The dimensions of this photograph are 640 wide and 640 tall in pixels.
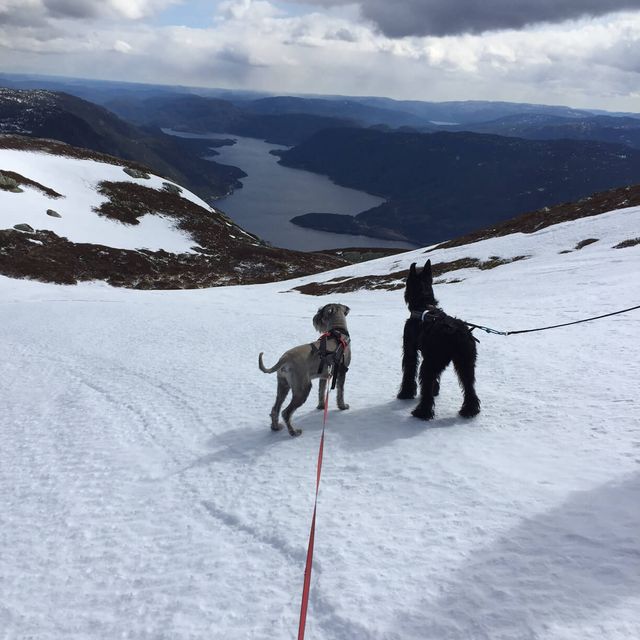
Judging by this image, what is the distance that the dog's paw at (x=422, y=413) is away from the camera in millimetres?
7504

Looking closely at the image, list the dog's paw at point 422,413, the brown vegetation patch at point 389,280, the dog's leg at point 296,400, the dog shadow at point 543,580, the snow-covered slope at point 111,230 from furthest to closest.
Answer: the snow-covered slope at point 111,230, the brown vegetation patch at point 389,280, the dog's paw at point 422,413, the dog's leg at point 296,400, the dog shadow at point 543,580

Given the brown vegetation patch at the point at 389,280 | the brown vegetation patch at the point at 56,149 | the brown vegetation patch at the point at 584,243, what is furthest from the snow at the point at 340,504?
the brown vegetation patch at the point at 56,149

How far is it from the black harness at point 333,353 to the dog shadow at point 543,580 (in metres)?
3.67

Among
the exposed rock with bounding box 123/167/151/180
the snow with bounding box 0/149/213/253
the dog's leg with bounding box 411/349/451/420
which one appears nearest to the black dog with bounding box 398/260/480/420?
the dog's leg with bounding box 411/349/451/420

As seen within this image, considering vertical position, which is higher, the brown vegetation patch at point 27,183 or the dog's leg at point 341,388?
the brown vegetation patch at point 27,183

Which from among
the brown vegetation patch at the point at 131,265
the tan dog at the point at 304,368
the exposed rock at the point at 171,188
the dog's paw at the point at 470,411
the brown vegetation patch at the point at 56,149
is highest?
the brown vegetation patch at the point at 56,149

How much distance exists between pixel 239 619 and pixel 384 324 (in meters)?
13.0

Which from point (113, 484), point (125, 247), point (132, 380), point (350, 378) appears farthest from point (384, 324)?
point (125, 247)

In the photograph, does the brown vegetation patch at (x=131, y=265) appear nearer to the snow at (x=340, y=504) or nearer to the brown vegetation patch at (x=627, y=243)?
the snow at (x=340, y=504)

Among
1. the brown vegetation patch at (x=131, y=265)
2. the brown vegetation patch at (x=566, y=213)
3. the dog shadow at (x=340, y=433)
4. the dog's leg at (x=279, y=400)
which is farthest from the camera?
the brown vegetation patch at (x=131, y=265)

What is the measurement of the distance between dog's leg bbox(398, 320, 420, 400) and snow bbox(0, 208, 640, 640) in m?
0.34

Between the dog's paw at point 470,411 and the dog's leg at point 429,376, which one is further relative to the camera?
the dog's paw at point 470,411

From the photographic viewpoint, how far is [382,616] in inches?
150

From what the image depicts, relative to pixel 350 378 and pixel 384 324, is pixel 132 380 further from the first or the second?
pixel 384 324
